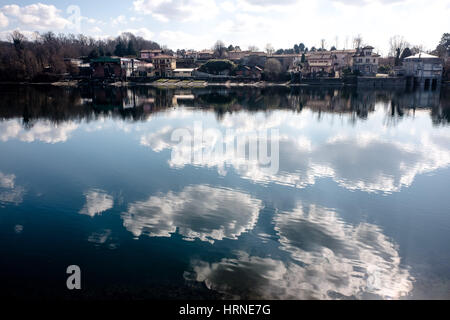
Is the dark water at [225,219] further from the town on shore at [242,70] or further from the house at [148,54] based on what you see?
the house at [148,54]

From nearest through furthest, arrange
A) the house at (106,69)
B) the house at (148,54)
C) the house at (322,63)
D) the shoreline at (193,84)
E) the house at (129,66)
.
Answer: the shoreline at (193,84), the house at (322,63), the house at (106,69), the house at (129,66), the house at (148,54)

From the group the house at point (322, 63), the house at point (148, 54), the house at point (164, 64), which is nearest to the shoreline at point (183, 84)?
the house at point (322, 63)

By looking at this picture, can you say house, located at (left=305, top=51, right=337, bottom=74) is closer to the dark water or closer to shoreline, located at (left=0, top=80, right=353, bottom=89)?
shoreline, located at (left=0, top=80, right=353, bottom=89)

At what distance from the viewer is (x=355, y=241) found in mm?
12219

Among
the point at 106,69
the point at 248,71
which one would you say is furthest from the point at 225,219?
the point at 106,69

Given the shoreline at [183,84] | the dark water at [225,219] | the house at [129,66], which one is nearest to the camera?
the dark water at [225,219]

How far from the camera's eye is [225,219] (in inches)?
547

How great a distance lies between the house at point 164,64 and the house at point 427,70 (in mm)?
80740

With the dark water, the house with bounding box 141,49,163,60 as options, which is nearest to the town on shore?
the house with bounding box 141,49,163,60

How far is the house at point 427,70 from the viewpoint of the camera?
314ft

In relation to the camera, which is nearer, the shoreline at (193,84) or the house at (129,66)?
the shoreline at (193,84)

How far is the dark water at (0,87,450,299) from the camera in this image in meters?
9.95

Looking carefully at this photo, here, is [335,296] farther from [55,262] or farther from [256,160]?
[256,160]
